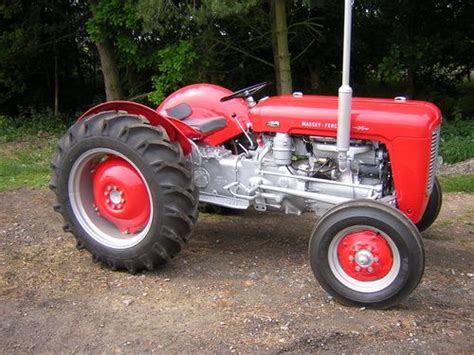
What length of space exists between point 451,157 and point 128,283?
5.51m

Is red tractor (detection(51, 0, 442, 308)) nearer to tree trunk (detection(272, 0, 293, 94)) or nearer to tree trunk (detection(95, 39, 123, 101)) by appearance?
tree trunk (detection(272, 0, 293, 94))

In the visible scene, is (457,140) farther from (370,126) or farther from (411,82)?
(370,126)

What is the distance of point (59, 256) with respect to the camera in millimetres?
4707

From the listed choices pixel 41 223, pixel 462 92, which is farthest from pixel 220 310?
pixel 462 92

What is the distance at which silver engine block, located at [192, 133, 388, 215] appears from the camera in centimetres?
410

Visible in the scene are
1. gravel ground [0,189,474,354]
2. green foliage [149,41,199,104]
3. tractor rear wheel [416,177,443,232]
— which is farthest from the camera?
green foliage [149,41,199,104]

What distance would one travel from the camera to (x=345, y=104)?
12.2 feet

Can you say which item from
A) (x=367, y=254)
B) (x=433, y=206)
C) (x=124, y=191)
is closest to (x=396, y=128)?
(x=367, y=254)

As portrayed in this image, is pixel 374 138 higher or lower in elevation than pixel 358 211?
higher

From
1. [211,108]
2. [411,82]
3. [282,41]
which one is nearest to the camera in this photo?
[211,108]

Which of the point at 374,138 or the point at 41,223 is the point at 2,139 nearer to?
the point at 41,223

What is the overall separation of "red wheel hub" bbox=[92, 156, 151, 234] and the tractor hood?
0.97 meters

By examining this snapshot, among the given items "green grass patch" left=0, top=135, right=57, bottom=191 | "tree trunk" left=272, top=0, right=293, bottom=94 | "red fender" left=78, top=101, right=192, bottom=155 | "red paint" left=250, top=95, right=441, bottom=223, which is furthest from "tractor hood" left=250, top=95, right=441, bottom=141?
"tree trunk" left=272, top=0, right=293, bottom=94

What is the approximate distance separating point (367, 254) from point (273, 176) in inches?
39.7
